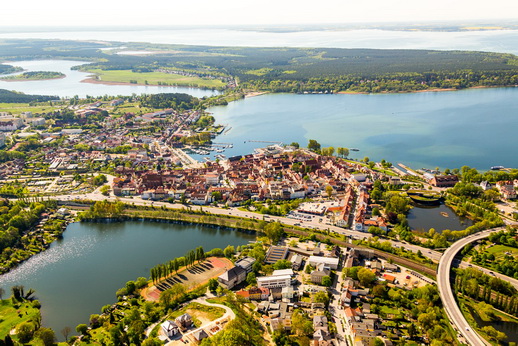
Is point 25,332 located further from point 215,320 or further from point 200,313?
point 215,320

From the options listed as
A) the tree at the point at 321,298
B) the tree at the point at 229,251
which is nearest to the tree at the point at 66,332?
the tree at the point at 229,251

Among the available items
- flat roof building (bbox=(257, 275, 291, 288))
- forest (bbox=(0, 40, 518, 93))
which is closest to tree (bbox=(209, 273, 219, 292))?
flat roof building (bbox=(257, 275, 291, 288))

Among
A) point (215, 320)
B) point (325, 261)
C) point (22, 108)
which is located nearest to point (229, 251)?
point (325, 261)

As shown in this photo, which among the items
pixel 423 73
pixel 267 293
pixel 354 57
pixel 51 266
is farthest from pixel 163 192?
pixel 354 57

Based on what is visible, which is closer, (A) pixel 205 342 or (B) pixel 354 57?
(A) pixel 205 342

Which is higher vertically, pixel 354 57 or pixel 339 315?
pixel 354 57

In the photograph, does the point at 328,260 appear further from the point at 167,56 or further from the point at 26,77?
the point at 167,56

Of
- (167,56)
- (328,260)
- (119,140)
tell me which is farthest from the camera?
(167,56)

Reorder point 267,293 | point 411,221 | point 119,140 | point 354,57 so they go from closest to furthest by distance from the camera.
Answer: point 267,293 < point 411,221 < point 119,140 < point 354,57
